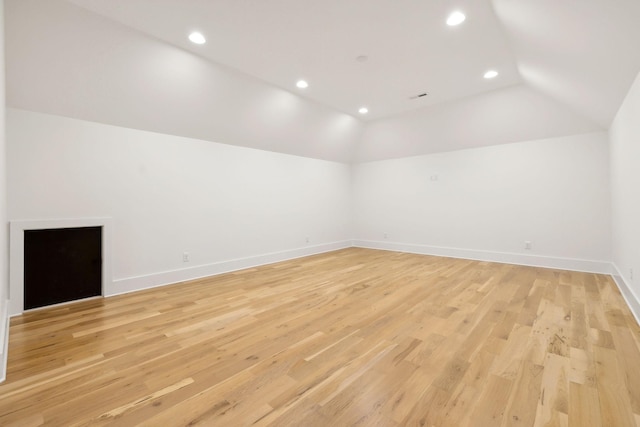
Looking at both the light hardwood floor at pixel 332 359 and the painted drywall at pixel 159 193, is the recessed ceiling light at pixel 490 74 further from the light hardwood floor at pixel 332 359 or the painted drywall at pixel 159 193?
the painted drywall at pixel 159 193

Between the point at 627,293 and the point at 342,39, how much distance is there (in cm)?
422

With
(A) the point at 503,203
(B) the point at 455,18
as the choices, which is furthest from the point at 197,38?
(A) the point at 503,203

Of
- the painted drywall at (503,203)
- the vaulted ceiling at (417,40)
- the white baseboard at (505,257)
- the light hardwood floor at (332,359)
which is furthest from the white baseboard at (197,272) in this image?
the vaulted ceiling at (417,40)

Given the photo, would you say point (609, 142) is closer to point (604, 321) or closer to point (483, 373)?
point (604, 321)

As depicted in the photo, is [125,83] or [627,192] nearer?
[627,192]

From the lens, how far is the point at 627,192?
2955mm

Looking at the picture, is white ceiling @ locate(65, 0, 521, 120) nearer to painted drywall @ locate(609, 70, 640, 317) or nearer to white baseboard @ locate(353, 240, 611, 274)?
painted drywall @ locate(609, 70, 640, 317)

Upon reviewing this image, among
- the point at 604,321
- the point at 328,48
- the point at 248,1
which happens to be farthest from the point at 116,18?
the point at 604,321

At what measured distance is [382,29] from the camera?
9.12ft

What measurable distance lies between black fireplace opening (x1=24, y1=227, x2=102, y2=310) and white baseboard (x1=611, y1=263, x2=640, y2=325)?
574 cm

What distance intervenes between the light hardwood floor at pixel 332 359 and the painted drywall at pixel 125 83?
232 cm

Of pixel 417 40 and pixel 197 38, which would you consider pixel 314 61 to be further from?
pixel 197 38

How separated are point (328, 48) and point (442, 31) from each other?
3.97 ft

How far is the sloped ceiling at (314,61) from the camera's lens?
238 centimetres
